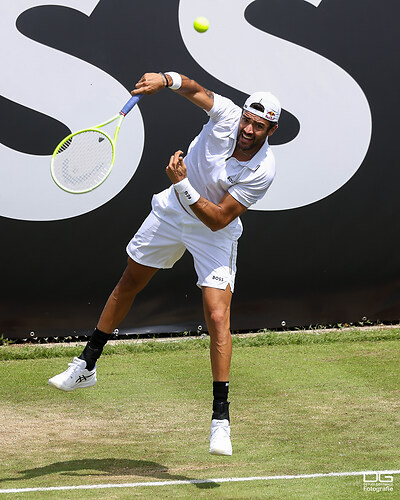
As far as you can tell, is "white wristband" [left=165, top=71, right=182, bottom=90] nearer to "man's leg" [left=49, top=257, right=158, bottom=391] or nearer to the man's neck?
the man's neck

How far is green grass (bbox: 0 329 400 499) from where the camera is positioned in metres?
Result: 5.63

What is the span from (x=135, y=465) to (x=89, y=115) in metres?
4.49

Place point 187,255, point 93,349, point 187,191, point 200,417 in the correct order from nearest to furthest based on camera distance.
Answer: point 187,191
point 93,349
point 200,417
point 187,255

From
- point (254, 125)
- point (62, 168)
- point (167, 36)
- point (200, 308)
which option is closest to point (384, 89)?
point (167, 36)

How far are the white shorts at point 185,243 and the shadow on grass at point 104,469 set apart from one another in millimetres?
1287

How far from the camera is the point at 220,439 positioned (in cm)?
552

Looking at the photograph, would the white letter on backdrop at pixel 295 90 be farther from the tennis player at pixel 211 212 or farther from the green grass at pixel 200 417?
the tennis player at pixel 211 212

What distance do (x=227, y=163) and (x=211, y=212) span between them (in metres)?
0.46

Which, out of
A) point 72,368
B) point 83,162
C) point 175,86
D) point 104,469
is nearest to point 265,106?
point 175,86

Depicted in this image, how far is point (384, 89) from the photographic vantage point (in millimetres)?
9992

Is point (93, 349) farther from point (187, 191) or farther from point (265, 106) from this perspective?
point (265, 106)

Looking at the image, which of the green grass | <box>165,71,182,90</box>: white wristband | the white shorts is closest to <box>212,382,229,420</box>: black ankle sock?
the green grass

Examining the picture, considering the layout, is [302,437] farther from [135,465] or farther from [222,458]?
[135,465]

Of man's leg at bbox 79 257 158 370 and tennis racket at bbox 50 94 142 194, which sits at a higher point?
tennis racket at bbox 50 94 142 194
